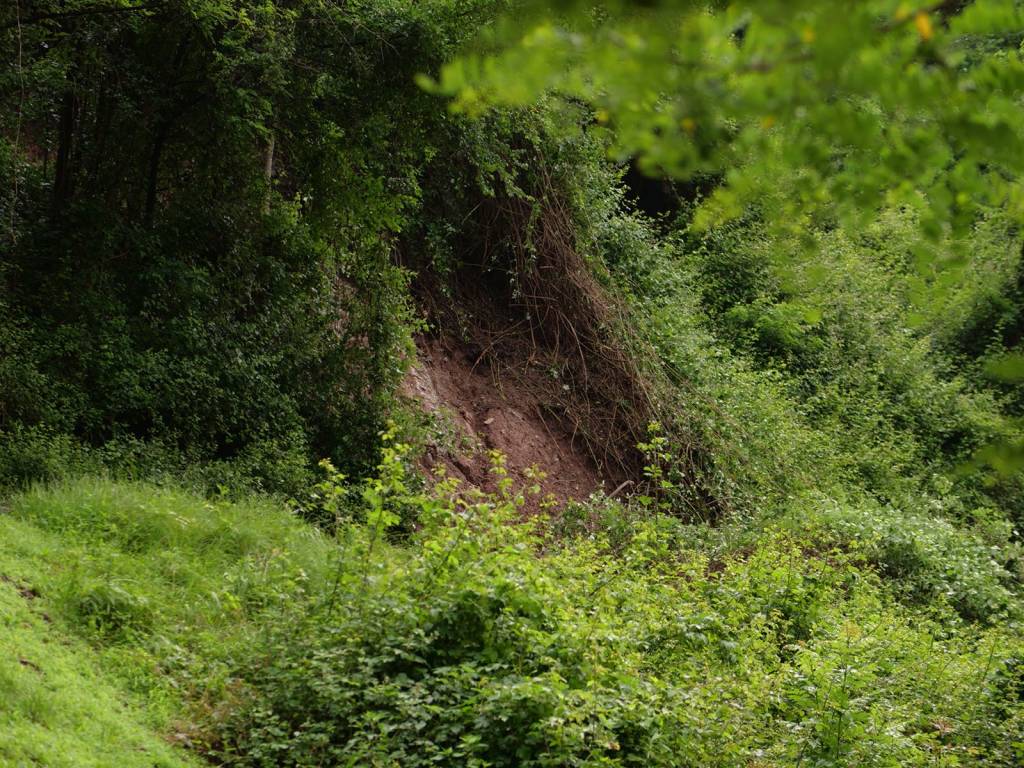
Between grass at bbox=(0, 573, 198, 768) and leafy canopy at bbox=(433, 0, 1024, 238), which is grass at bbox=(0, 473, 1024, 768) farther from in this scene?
leafy canopy at bbox=(433, 0, 1024, 238)

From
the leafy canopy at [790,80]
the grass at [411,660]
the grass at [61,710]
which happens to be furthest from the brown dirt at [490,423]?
the leafy canopy at [790,80]

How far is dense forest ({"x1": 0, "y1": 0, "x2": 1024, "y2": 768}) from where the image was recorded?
274 cm

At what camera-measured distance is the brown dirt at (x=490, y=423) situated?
485 inches

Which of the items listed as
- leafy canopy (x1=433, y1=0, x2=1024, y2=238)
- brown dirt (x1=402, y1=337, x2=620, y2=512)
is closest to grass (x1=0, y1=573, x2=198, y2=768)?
leafy canopy (x1=433, y1=0, x2=1024, y2=238)

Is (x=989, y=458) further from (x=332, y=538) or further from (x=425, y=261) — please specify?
(x=425, y=261)

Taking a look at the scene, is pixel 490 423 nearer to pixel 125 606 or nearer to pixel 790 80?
pixel 125 606

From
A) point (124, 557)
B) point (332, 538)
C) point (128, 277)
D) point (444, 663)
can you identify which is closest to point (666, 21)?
point (444, 663)

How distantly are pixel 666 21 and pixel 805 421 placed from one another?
51.6 ft

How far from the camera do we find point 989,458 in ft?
7.78

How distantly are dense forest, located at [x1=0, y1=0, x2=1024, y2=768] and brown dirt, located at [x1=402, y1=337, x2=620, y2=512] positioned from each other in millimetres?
65

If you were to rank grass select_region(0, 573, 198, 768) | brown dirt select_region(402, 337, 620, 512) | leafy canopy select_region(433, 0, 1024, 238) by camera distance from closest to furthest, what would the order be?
1. leafy canopy select_region(433, 0, 1024, 238)
2. grass select_region(0, 573, 198, 768)
3. brown dirt select_region(402, 337, 620, 512)

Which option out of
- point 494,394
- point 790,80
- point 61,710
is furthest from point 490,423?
point 790,80

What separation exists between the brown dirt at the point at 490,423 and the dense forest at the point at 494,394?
7 centimetres

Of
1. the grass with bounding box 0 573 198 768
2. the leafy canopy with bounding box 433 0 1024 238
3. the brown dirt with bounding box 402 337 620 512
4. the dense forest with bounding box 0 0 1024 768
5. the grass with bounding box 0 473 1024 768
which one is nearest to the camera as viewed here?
the leafy canopy with bounding box 433 0 1024 238
